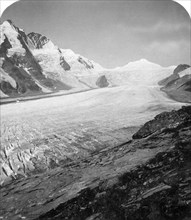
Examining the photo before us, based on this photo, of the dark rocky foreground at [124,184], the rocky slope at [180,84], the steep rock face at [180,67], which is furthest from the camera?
the steep rock face at [180,67]

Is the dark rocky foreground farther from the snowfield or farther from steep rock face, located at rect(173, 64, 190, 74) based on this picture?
steep rock face, located at rect(173, 64, 190, 74)

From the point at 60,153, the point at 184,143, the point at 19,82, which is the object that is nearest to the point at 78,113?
the point at 60,153

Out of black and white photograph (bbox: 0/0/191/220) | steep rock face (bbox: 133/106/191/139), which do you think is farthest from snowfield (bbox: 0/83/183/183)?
steep rock face (bbox: 133/106/191/139)

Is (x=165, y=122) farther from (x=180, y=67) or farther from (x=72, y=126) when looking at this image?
(x=72, y=126)

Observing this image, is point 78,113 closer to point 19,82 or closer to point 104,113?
point 104,113

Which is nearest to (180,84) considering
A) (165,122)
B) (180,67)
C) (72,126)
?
(180,67)

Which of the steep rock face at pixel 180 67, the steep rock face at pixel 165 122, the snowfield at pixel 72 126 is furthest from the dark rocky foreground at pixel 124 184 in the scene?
the steep rock face at pixel 180 67

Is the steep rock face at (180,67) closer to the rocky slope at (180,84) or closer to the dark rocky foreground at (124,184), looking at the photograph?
the rocky slope at (180,84)
